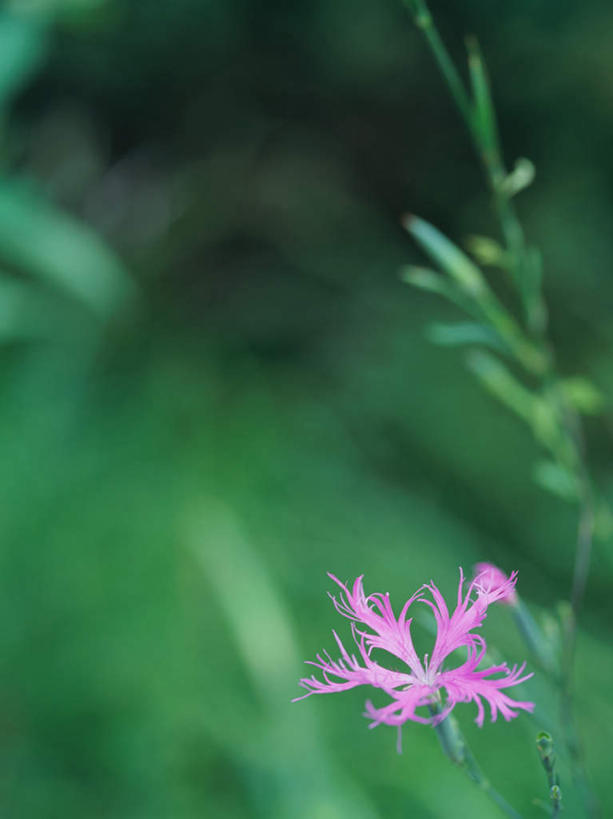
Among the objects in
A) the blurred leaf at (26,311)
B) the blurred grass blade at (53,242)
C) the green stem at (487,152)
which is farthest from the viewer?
the blurred leaf at (26,311)

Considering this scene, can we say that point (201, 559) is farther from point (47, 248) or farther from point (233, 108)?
point (233, 108)

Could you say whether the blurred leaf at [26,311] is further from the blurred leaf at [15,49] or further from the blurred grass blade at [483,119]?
the blurred grass blade at [483,119]

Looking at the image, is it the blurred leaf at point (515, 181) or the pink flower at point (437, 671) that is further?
the blurred leaf at point (515, 181)

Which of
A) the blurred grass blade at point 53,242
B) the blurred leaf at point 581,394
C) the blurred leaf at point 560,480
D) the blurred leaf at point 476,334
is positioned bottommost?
the blurred leaf at point 560,480

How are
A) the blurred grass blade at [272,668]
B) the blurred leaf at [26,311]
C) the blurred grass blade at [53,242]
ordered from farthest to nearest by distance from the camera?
the blurred leaf at [26,311], the blurred grass blade at [53,242], the blurred grass blade at [272,668]

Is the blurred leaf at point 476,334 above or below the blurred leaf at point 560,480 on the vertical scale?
above

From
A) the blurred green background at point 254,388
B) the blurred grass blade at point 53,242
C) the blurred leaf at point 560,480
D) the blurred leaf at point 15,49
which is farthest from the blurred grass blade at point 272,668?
the blurred leaf at point 15,49

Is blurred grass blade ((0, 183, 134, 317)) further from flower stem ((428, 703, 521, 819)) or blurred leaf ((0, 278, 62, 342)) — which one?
flower stem ((428, 703, 521, 819))

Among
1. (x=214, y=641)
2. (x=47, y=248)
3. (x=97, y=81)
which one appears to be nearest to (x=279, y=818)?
(x=214, y=641)

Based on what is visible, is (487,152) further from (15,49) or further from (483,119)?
(15,49)
